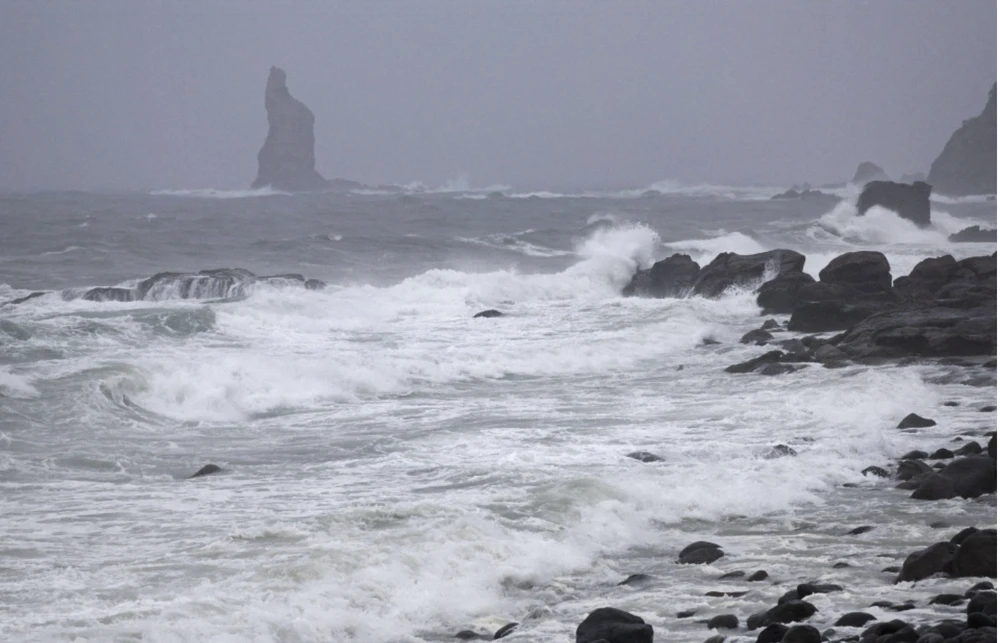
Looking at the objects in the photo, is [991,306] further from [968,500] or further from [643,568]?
[643,568]

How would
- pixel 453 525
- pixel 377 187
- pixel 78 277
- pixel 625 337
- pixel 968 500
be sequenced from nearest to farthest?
pixel 453 525
pixel 968 500
pixel 625 337
pixel 78 277
pixel 377 187

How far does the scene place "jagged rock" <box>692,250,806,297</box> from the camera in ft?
88.5

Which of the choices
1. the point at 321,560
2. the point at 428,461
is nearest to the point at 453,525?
the point at 321,560

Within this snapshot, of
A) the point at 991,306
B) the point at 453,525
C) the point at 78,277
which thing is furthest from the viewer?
the point at 78,277

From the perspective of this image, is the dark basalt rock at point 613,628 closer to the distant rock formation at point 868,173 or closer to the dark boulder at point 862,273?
the dark boulder at point 862,273

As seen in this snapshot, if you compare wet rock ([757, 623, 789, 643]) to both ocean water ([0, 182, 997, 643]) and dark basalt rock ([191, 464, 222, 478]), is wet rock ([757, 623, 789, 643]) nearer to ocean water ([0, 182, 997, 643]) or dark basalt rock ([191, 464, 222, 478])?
ocean water ([0, 182, 997, 643])

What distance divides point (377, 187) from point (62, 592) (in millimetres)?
111796

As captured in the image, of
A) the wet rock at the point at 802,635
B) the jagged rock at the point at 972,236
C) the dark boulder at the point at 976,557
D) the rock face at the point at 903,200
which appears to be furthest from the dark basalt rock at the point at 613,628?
the rock face at the point at 903,200

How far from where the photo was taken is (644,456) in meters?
11.9

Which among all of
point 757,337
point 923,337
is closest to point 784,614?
point 923,337

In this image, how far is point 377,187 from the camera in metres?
118

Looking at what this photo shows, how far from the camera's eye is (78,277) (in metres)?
31.9

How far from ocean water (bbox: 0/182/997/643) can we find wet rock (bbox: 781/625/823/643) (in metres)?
0.39

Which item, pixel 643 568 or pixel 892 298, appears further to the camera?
pixel 892 298
